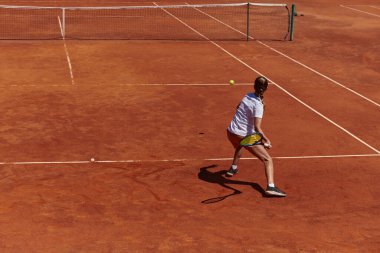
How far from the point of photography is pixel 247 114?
11086mm

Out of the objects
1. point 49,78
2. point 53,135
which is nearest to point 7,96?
point 49,78

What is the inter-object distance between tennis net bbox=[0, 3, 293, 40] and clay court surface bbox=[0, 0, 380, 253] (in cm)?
344

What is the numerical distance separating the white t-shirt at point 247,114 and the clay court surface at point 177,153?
1.12m

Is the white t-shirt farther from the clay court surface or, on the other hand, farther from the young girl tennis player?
the clay court surface

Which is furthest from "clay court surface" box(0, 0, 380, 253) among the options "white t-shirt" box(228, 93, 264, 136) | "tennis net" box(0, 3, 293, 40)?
"tennis net" box(0, 3, 293, 40)

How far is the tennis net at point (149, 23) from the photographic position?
27.7 m

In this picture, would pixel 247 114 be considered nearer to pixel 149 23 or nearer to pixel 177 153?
pixel 177 153

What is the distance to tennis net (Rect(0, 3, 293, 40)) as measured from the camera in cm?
2766

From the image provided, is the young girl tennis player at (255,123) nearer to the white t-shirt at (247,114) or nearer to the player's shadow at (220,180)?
the white t-shirt at (247,114)

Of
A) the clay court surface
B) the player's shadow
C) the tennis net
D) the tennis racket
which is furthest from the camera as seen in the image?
the tennis net

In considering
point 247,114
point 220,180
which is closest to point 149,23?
point 220,180

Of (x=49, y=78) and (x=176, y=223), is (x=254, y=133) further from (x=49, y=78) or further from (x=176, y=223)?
(x=49, y=78)

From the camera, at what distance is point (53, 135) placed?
46.4 feet

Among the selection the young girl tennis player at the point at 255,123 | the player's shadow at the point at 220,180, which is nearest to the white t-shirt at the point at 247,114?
the young girl tennis player at the point at 255,123
